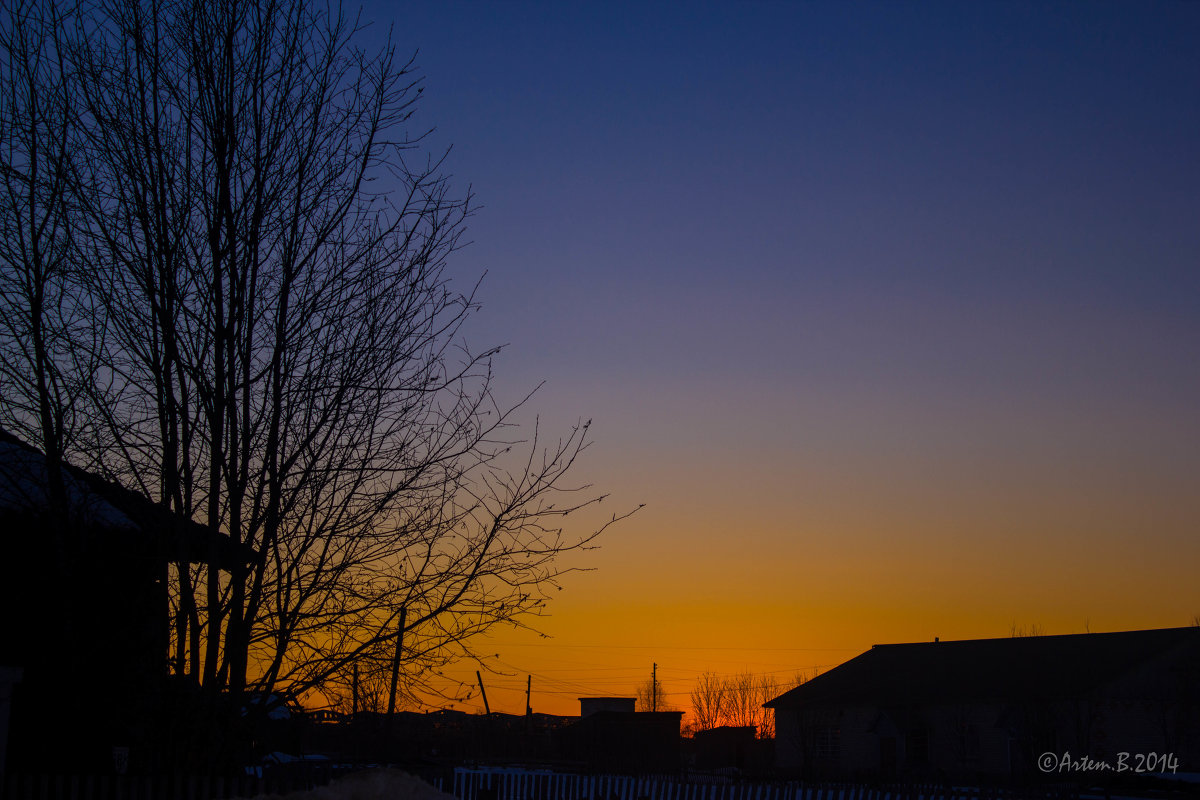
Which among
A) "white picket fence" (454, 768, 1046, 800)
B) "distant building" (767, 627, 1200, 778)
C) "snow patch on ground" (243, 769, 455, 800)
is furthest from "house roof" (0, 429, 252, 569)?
"distant building" (767, 627, 1200, 778)

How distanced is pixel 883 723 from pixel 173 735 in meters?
39.8

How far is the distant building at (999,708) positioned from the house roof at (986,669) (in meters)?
0.07

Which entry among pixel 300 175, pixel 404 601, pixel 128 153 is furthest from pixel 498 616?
pixel 128 153

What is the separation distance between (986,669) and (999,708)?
4.80m

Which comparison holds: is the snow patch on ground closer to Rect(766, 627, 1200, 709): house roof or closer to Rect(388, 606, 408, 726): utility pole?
Rect(388, 606, 408, 726): utility pole

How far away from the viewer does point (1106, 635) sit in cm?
4456

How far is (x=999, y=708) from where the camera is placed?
38.7 metres

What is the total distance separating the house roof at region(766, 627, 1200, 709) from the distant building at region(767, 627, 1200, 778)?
0.07 metres

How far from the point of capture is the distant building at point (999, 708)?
36344mm

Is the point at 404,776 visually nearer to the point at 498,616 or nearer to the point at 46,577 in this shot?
the point at 498,616

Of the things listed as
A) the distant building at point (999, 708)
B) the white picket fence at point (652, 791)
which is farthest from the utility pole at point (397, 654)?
the distant building at point (999, 708)

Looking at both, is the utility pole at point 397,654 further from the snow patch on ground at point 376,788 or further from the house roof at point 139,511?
the snow patch on ground at point 376,788

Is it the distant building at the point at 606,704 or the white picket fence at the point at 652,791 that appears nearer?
the white picket fence at the point at 652,791

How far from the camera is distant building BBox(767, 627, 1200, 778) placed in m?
36.3
